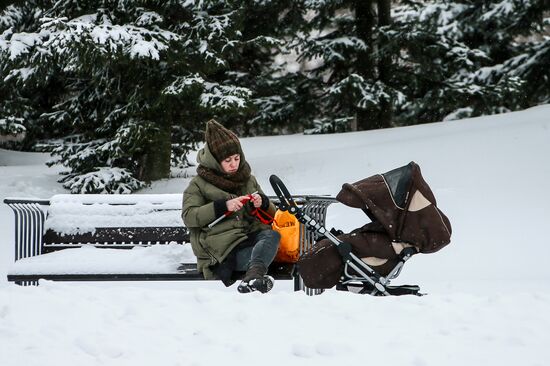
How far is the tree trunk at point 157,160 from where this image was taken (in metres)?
13.1

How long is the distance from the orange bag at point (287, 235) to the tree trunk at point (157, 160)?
23.2 feet

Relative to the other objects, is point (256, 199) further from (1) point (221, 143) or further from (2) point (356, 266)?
(2) point (356, 266)

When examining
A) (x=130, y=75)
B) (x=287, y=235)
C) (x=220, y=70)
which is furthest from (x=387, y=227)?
(x=220, y=70)

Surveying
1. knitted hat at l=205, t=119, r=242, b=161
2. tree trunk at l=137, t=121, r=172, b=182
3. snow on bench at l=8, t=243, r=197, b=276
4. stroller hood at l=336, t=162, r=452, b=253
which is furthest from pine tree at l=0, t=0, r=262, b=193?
stroller hood at l=336, t=162, r=452, b=253

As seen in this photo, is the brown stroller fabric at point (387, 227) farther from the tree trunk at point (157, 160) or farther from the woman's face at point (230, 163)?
the tree trunk at point (157, 160)

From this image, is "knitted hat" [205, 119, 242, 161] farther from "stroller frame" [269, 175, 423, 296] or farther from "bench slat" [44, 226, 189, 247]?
"bench slat" [44, 226, 189, 247]

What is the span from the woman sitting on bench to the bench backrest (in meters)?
0.75

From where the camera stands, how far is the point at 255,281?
5445 millimetres

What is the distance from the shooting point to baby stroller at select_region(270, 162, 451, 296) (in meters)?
5.52

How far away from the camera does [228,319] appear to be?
4.48 m

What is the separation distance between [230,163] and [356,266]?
54.0 inches

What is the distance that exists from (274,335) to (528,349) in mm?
1388

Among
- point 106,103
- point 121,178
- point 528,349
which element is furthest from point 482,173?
point 528,349

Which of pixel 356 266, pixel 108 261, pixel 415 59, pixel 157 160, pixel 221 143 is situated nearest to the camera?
pixel 356 266
